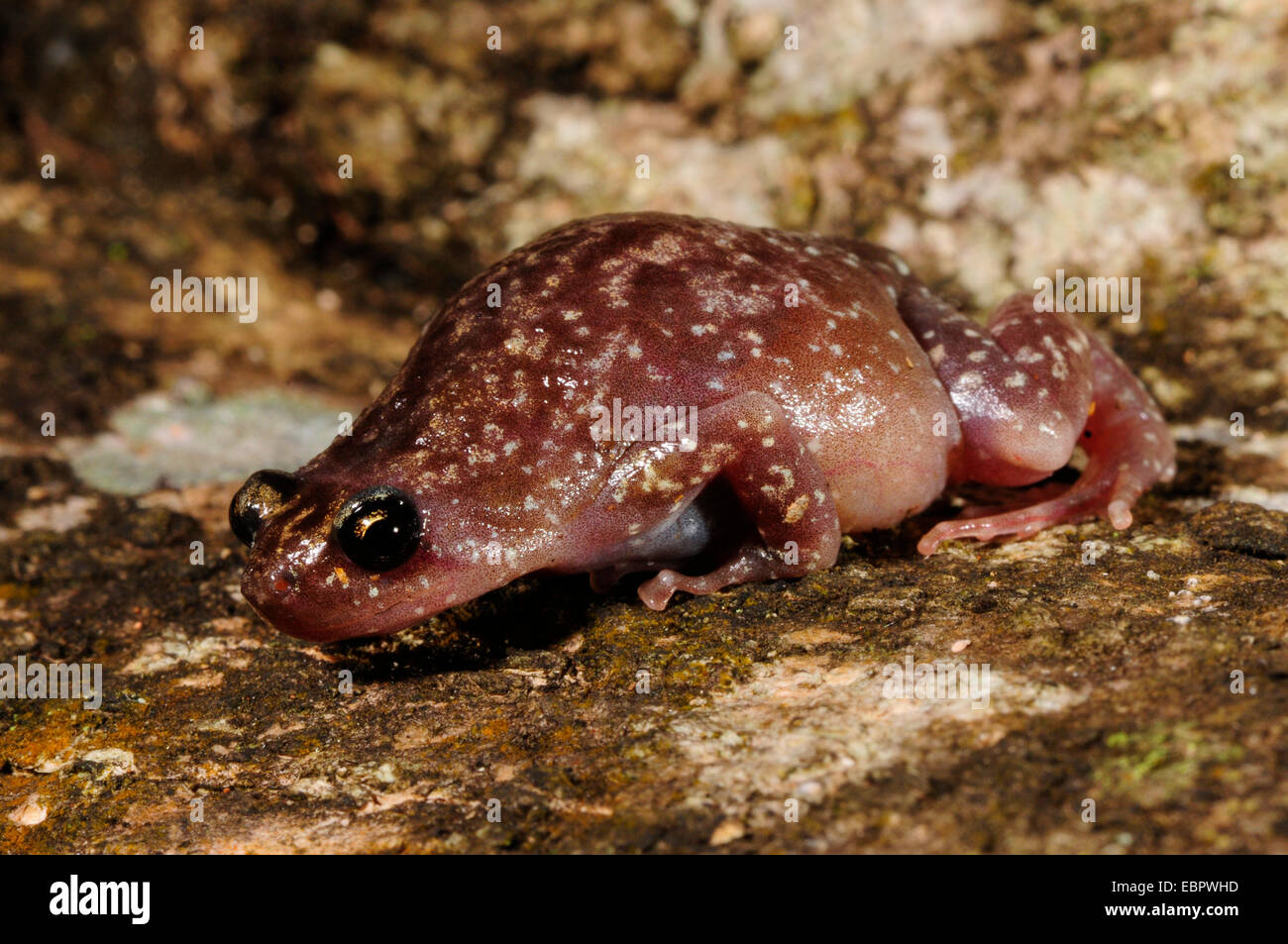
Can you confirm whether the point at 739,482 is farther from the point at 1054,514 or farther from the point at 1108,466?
the point at 1108,466

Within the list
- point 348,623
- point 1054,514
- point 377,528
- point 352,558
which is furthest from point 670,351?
point 1054,514

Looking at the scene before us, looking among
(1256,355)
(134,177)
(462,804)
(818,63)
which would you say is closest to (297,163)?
(134,177)

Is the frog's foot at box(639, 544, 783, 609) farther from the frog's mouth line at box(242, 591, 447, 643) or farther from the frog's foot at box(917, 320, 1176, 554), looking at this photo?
the frog's mouth line at box(242, 591, 447, 643)

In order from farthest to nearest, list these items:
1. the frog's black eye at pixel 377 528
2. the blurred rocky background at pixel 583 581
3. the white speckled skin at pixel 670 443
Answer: the white speckled skin at pixel 670 443 < the frog's black eye at pixel 377 528 < the blurred rocky background at pixel 583 581

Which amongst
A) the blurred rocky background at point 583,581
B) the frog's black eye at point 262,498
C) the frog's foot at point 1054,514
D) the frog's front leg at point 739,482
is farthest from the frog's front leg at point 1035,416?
the frog's black eye at point 262,498

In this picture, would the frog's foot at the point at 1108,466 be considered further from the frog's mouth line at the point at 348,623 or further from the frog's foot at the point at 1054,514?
the frog's mouth line at the point at 348,623

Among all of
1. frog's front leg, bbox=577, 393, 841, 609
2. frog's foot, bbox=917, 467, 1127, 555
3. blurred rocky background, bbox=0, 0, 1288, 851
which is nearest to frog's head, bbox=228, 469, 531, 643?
blurred rocky background, bbox=0, 0, 1288, 851

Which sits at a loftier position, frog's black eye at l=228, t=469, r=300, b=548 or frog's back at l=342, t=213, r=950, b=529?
frog's back at l=342, t=213, r=950, b=529
